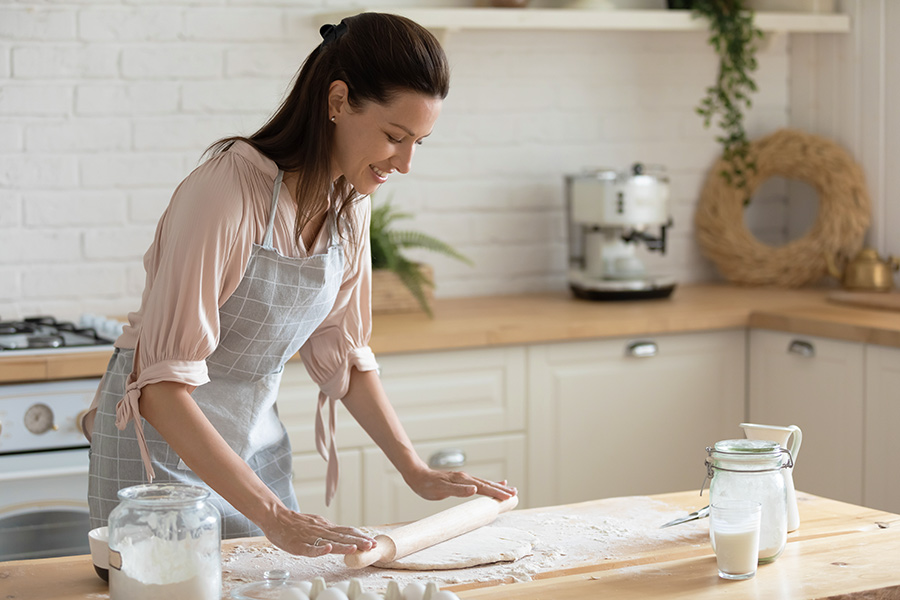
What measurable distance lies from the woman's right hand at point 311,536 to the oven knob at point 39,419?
1190 mm

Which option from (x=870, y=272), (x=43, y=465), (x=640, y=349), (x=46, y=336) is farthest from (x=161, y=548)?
(x=870, y=272)

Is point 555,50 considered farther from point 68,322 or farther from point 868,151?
point 68,322

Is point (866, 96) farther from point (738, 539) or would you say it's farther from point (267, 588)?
point (267, 588)

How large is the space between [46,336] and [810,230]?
7.89 ft

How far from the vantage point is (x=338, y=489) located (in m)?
2.62

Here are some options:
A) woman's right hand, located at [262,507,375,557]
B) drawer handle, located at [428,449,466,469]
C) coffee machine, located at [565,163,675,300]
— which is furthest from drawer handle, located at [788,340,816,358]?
woman's right hand, located at [262,507,375,557]

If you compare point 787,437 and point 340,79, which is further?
point 340,79

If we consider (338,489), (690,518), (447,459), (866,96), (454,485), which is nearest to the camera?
(690,518)

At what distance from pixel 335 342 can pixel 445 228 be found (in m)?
1.66

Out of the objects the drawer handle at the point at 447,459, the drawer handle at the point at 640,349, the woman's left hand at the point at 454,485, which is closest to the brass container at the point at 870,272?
the drawer handle at the point at 640,349

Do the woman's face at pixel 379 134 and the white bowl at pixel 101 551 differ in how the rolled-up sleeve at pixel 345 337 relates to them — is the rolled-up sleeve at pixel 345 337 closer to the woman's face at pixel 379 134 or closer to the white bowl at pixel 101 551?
the woman's face at pixel 379 134

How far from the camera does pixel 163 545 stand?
1.10 meters

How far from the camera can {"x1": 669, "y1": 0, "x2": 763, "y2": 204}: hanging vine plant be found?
3.41 meters

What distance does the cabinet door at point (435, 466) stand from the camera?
2.67 metres
